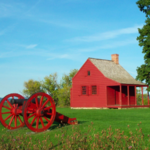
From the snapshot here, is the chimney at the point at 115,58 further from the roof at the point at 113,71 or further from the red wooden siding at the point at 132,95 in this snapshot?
the red wooden siding at the point at 132,95

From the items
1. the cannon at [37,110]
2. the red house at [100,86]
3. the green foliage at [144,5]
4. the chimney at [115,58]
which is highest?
the green foliage at [144,5]

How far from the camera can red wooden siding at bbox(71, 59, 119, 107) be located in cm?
2898

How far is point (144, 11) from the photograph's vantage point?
91.6 ft

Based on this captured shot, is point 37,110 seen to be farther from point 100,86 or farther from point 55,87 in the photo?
point 55,87

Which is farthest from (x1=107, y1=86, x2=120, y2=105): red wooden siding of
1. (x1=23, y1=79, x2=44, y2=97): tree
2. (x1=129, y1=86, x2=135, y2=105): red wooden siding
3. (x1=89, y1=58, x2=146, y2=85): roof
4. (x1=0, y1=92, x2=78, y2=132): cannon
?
(x1=23, y1=79, x2=44, y2=97): tree

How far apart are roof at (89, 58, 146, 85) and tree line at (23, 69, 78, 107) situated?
11610mm

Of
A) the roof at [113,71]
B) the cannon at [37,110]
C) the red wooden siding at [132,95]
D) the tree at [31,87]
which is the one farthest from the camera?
the tree at [31,87]

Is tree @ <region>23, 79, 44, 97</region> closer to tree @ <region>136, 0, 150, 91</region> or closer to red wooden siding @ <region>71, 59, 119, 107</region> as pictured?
red wooden siding @ <region>71, 59, 119, 107</region>

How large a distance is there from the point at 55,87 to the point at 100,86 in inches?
740

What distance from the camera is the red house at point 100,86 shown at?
28859mm

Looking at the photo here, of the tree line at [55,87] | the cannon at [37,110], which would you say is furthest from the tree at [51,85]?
the cannon at [37,110]

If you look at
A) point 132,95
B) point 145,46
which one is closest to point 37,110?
point 145,46

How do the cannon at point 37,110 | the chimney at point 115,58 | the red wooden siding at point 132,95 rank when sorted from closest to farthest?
1. the cannon at point 37,110
2. the red wooden siding at point 132,95
3. the chimney at point 115,58

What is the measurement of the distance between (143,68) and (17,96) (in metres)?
17.7
